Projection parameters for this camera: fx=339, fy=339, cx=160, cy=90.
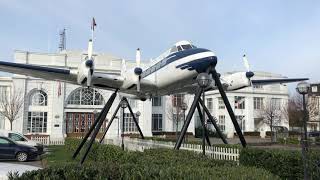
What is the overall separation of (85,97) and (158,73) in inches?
1414

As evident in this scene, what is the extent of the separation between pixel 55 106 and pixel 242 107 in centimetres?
3782

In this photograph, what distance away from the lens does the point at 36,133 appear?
51094 millimetres

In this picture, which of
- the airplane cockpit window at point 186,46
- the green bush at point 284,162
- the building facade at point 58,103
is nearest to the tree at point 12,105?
the building facade at point 58,103

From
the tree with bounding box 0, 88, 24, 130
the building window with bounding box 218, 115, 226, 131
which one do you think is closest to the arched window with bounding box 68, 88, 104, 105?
the tree with bounding box 0, 88, 24, 130

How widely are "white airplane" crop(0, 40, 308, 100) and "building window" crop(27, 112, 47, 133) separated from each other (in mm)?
33242

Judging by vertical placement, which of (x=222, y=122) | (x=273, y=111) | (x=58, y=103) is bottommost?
(x=222, y=122)

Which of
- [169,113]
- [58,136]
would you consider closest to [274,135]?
[169,113]

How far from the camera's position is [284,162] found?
482 inches

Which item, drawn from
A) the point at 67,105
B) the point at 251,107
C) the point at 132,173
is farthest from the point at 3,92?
the point at 132,173

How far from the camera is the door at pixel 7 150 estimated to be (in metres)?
22.7

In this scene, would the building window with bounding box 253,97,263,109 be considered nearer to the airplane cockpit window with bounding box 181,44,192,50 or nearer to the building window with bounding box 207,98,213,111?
the building window with bounding box 207,98,213,111

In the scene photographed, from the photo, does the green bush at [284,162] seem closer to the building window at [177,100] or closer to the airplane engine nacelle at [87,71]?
the airplane engine nacelle at [87,71]

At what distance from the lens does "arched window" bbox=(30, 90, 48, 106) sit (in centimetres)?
Result: 5156

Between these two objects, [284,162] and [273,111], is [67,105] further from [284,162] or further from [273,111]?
[284,162]
